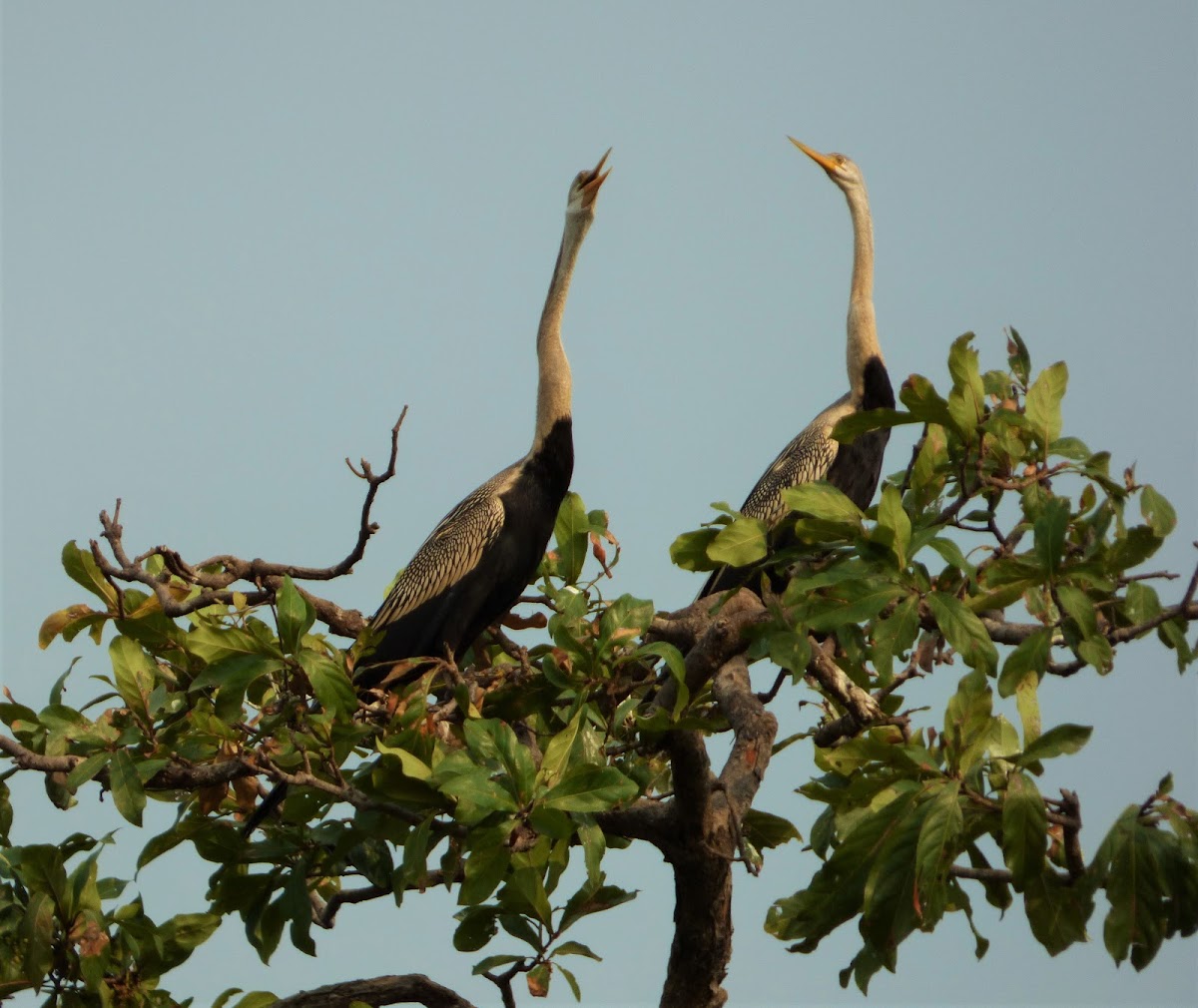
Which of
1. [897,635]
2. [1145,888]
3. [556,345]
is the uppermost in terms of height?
[556,345]

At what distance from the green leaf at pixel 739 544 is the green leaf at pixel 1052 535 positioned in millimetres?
722

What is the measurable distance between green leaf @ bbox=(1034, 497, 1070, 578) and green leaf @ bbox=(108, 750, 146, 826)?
2026mm

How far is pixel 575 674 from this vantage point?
3.65m

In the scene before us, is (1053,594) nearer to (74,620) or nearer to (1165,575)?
(1165,575)

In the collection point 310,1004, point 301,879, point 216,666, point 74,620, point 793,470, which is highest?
point 793,470

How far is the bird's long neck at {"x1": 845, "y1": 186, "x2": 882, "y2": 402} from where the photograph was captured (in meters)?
6.79

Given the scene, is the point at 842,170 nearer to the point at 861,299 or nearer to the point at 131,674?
the point at 861,299

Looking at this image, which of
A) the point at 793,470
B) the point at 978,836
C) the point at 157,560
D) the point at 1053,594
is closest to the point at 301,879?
the point at 157,560

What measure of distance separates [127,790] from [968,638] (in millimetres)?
1866

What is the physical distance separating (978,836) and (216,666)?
5.60 feet

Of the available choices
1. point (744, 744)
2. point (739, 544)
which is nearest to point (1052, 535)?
point (739, 544)

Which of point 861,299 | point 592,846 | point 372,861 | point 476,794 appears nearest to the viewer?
point 476,794

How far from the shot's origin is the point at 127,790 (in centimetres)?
341

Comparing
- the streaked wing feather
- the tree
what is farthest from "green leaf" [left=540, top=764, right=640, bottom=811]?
the streaked wing feather
